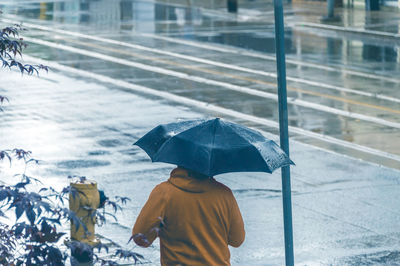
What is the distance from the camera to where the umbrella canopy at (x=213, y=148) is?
17.8ft

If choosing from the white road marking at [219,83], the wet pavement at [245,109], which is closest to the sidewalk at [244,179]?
the wet pavement at [245,109]

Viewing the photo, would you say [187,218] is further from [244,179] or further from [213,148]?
[244,179]

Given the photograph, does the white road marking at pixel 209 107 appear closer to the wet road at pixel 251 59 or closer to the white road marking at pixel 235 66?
the wet road at pixel 251 59

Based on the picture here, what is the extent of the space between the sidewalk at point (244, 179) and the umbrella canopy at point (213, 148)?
3.38 m

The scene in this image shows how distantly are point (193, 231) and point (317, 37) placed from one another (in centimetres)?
2594

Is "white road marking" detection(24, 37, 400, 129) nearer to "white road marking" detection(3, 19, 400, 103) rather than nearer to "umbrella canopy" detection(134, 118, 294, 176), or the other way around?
"white road marking" detection(3, 19, 400, 103)

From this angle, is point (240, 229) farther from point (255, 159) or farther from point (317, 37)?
point (317, 37)

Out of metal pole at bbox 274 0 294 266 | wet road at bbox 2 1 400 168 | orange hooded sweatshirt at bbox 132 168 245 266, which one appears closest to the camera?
orange hooded sweatshirt at bbox 132 168 245 266

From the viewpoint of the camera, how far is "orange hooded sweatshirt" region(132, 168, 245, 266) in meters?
5.41

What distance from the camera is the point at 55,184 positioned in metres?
11.8

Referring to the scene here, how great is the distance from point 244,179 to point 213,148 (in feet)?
22.5

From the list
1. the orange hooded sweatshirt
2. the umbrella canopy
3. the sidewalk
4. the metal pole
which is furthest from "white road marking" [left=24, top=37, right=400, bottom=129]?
the orange hooded sweatshirt

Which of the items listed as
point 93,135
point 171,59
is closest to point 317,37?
point 171,59

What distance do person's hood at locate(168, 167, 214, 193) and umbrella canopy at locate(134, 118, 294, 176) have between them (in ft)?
0.24
